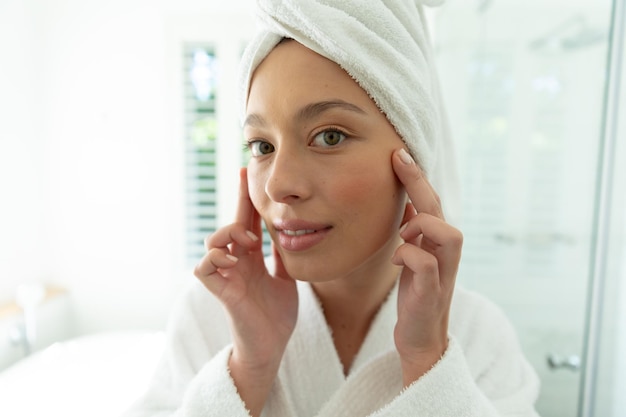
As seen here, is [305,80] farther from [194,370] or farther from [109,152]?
[109,152]

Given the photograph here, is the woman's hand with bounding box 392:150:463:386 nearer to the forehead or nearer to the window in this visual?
the forehead

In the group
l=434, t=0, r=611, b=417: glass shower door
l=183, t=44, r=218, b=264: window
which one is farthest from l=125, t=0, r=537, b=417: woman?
l=183, t=44, r=218, b=264: window

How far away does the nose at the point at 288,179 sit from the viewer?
1.56ft

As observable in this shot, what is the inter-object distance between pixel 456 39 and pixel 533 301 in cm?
100

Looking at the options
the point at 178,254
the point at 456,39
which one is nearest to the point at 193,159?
the point at 178,254

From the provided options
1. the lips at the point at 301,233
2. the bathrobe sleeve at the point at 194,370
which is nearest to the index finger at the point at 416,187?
the lips at the point at 301,233

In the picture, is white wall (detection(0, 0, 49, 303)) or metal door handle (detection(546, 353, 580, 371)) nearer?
metal door handle (detection(546, 353, 580, 371))

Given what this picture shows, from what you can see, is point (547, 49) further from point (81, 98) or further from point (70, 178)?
point (70, 178)

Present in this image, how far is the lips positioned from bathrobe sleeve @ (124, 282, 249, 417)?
0.68 feet

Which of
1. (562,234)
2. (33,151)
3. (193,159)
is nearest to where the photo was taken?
(562,234)

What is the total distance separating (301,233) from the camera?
1.67ft

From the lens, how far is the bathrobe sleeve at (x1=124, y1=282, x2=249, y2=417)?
522mm

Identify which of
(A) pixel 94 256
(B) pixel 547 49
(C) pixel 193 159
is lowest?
(A) pixel 94 256

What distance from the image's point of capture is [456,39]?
151 cm
